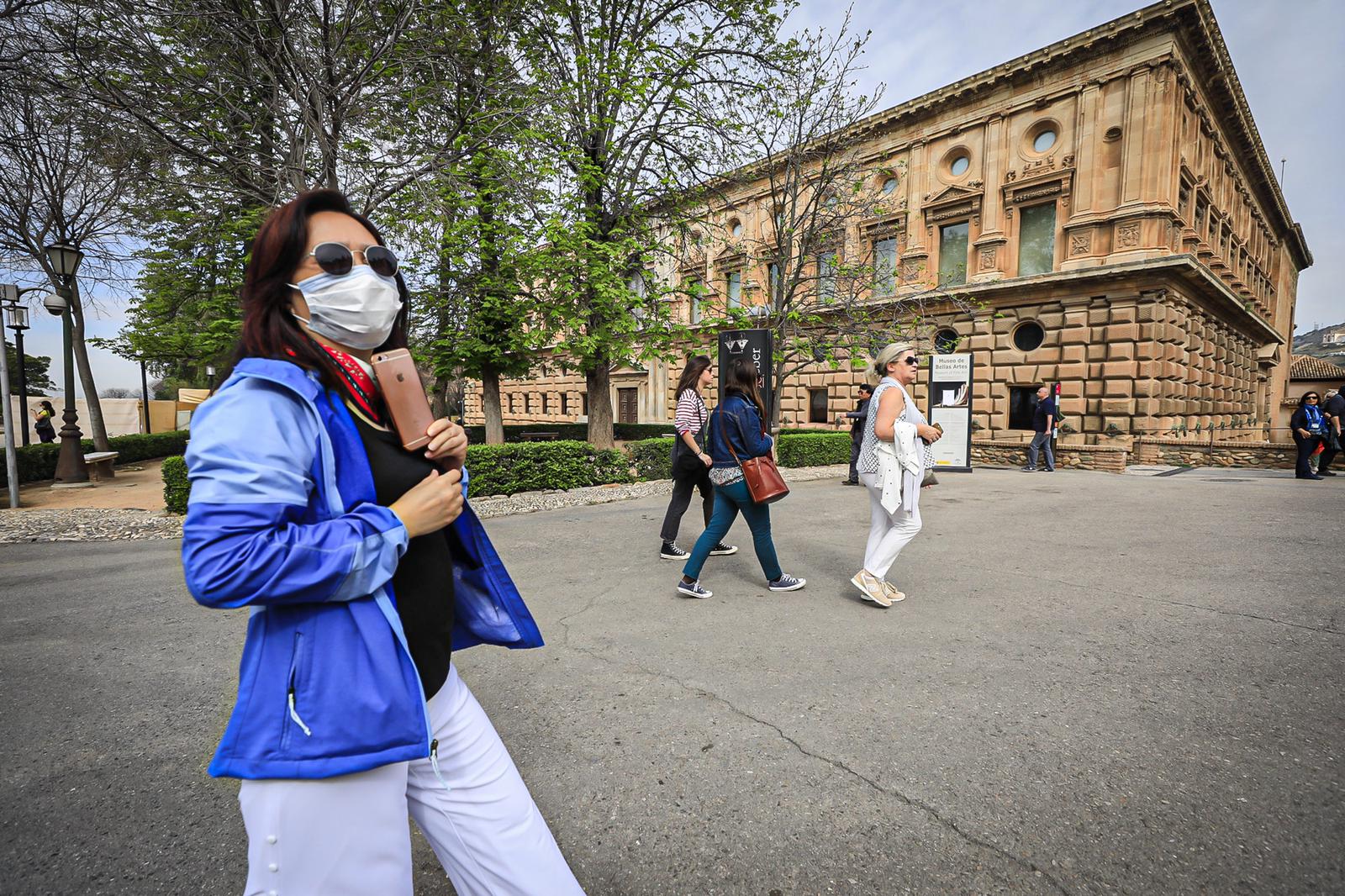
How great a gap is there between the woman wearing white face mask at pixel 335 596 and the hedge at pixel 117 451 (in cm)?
1663

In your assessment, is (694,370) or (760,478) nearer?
(760,478)

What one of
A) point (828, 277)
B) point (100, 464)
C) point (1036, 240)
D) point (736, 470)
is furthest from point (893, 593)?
point (1036, 240)

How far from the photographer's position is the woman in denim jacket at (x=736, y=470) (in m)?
4.66

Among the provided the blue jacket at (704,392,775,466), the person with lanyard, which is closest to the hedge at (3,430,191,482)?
the blue jacket at (704,392,775,466)

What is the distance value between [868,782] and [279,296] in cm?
268

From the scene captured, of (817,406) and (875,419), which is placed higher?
(817,406)

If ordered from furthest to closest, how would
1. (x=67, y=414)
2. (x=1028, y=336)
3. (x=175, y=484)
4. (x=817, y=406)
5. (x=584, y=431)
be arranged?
1. (x=817, y=406)
2. (x=584, y=431)
3. (x=1028, y=336)
4. (x=67, y=414)
5. (x=175, y=484)

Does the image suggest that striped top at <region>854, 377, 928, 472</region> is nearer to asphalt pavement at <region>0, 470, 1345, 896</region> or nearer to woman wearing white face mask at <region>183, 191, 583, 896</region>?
asphalt pavement at <region>0, 470, 1345, 896</region>

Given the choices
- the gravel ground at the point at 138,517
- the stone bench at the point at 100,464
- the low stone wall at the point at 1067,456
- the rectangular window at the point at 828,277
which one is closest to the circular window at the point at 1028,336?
the low stone wall at the point at 1067,456

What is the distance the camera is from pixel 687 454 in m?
6.08

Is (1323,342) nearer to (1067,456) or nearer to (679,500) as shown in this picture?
(1067,456)

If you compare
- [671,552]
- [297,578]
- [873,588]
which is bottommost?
[671,552]

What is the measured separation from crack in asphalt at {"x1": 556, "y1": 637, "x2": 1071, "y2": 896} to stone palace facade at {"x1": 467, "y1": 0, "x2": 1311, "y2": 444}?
14.7 m

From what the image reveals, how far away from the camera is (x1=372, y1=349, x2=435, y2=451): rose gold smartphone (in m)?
1.25
